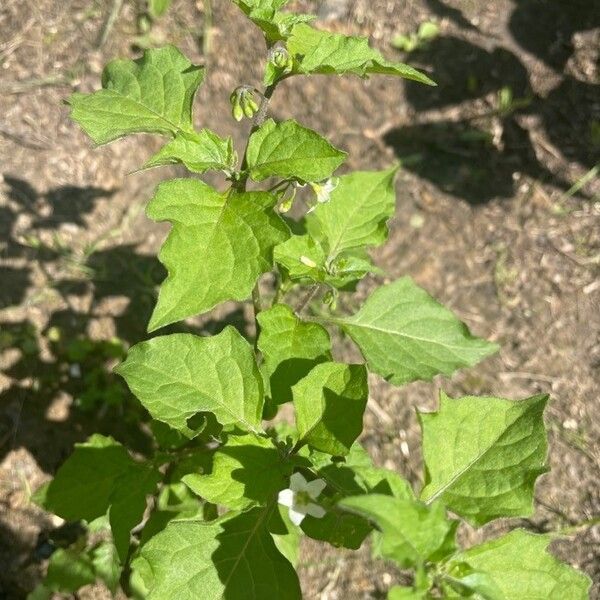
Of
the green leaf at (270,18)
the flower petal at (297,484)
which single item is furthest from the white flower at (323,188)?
the flower petal at (297,484)

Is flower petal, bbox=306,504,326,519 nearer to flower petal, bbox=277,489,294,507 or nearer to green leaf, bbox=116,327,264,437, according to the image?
flower petal, bbox=277,489,294,507

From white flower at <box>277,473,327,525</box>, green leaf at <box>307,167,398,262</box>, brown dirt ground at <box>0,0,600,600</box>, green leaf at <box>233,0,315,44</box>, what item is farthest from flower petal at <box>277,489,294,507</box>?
brown dirt ground at <box>0,0,600,600</box>

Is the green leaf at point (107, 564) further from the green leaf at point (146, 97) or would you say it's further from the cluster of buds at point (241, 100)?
the cluster of buds at point (241, 100)

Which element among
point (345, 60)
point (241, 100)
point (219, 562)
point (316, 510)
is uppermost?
point (345, 60)

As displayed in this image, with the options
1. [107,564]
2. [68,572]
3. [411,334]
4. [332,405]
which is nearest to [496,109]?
[411,334]

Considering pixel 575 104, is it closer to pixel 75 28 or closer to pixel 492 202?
pixel 492 202

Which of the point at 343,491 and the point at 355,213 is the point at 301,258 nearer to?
the point at 355,213
